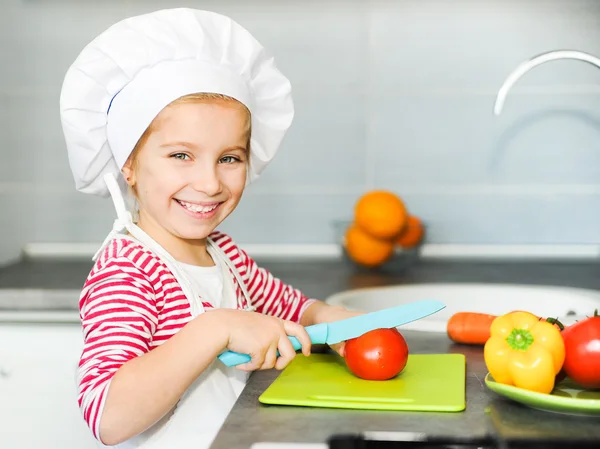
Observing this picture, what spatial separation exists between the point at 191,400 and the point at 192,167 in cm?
31

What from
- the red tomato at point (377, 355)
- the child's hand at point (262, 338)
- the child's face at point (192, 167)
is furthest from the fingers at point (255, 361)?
the child's face at point (192, 167)

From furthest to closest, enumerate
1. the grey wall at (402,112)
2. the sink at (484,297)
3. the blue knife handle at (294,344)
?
the grey wall at (402,112) < the sink at (484,297) < the blue knife handle at (294,344)

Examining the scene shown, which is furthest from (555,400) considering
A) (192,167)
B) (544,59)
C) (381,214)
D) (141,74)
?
(381,214)

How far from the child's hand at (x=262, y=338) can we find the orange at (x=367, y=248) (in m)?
0.87

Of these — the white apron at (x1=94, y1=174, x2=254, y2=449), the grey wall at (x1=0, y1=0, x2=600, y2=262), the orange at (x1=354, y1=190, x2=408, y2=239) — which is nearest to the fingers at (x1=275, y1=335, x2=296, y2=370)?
the white apron at (x1=94, y1=174, x2=254, y2=449)

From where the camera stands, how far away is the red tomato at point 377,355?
1065 mm

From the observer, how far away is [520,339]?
3.21 ft

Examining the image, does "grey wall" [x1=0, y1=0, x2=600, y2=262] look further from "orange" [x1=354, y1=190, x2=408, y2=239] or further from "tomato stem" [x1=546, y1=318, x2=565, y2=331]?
"tomato stem" [x1=546, y1=318, x2=565, y2=331]

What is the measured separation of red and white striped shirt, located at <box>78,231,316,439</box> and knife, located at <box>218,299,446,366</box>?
12 centimetres

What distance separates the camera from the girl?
1.06 metres

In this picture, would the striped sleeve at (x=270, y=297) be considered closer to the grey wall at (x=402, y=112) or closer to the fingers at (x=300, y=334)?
the fingers at (x=300, y=334)

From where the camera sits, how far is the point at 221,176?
4.11ft

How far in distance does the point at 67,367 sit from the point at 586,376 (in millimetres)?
965

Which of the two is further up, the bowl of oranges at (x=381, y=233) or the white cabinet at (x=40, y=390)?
the bowl of oranges at (x=381, y=233)
